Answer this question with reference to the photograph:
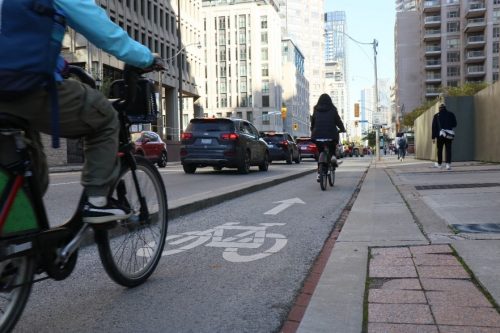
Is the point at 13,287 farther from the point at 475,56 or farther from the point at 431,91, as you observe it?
the point at 431,91

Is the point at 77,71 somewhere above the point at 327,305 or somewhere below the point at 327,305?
above

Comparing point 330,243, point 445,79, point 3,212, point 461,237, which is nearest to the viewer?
point 3,212

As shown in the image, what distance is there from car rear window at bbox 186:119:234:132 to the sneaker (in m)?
13.3

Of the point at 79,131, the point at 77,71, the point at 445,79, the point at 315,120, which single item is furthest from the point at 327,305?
the point at 445,79

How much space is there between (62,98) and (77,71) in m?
0.39

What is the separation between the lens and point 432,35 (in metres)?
104

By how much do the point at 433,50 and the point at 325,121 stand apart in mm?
103253

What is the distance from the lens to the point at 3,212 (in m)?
2.29

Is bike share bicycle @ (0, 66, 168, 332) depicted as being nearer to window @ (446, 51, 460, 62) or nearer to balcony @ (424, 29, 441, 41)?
window @ (446, 51, 460, 62)

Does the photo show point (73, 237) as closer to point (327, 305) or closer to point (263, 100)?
point (327, 305)

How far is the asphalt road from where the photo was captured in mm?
2863

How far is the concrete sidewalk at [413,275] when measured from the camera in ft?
8.87

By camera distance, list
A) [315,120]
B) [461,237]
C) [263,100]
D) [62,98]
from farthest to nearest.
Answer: [263,100]
[315,120]
[461,237]
[62,98]

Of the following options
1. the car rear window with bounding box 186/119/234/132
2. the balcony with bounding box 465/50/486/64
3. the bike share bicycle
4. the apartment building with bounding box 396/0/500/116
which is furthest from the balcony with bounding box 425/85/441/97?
the bike share bicycle
